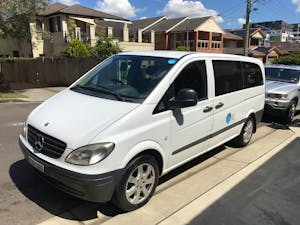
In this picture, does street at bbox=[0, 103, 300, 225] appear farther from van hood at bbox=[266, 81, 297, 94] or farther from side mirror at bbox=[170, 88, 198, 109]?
van hood at bbox=[266, 81, 297, 94]

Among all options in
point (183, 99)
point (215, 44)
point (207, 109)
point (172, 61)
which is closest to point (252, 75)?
point (207, 109)

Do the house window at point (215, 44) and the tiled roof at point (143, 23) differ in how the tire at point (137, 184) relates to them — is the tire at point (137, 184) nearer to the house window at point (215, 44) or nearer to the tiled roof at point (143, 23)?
the tiled roof at point (143, 23)

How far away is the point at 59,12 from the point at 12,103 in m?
20.8

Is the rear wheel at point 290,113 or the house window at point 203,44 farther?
the house window at point 203,44

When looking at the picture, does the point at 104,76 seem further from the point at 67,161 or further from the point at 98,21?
the point at 98,21

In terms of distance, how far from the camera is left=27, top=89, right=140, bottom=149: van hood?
2971mm

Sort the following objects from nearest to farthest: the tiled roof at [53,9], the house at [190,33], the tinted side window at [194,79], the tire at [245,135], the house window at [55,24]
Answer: the tinted side window at [194,79] → the tire at [245,135] → the house window at [55,24] → the tiled roof at [53,9] → the house at [190,33]

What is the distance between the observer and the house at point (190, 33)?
41.2 m

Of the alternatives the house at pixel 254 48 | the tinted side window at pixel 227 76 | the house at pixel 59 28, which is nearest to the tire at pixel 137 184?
the tinted side window at pixel 227 76

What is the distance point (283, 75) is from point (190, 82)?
6290mm

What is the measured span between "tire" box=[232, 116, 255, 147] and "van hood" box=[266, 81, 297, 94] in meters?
2.41

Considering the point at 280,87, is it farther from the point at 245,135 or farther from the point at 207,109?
the point at 207,109

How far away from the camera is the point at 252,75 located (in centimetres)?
572

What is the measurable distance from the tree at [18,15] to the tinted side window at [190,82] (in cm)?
1114
